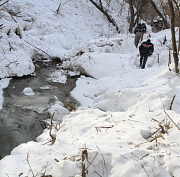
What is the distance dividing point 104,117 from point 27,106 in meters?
2.56

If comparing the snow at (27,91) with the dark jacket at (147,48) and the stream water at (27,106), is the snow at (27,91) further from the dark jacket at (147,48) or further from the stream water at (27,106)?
the dark jacket at (147,48)

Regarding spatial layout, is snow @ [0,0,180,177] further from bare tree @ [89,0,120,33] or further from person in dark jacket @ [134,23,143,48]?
bare tree @ [89,0,120,33]

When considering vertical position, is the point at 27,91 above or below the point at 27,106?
above

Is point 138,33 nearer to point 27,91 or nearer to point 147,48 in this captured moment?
point 147,48

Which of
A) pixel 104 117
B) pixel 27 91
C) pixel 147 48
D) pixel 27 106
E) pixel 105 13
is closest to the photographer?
pixel 104 117

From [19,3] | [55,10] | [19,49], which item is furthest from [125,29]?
[19,49]

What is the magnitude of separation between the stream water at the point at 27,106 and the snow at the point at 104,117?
27cm

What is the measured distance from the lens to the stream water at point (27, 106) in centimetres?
371

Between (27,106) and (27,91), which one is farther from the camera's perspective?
(27,91)

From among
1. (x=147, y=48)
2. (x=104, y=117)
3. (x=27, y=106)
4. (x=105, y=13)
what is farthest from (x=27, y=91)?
(x=105, y=13)

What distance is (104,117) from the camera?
11.2ft

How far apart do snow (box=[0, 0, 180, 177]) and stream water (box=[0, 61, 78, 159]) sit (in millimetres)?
269

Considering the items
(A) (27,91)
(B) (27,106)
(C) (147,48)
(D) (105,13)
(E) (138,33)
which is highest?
(D) (105,13)

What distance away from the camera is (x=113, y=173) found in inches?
74.3
